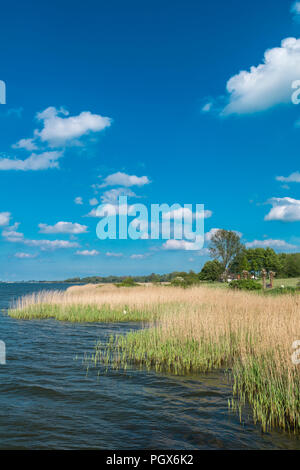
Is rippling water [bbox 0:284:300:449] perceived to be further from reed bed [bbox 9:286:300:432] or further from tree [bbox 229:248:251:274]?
tree [bbox 229:248:251:274]

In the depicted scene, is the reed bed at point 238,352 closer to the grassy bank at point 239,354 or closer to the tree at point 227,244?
the grassy bank at point 239,354

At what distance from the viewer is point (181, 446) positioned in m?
5.18

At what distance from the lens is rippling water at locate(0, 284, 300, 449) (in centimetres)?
532

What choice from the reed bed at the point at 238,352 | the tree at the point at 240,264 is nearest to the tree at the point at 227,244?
the tree at the point at 240,264

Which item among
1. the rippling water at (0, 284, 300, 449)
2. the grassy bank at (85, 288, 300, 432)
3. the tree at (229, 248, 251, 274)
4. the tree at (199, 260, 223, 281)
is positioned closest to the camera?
the rippling water at (0, 284, 300, 449)

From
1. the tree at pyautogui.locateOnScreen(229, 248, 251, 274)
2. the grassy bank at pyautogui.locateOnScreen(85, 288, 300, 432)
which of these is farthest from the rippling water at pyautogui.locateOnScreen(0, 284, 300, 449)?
the tree at pyautogui.locateOnScreen(229, 248, 251, 274)

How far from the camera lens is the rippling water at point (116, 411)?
17.5 feet

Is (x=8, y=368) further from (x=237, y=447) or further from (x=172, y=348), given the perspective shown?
(x=237, y=447)

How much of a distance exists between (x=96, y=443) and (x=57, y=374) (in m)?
4.33

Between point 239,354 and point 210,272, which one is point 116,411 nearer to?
point 239,354

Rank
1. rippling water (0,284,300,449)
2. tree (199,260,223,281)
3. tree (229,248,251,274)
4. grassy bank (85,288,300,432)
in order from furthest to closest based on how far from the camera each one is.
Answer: tree (229,248,251,274) < tree (199,260,223,281) < grassy bank (85,288,300,432) < rippling water (0,284,300,449)

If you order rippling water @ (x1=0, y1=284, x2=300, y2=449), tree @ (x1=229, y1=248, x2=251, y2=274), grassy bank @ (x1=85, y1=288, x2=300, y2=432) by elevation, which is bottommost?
rippling water @ (x1=0, y1=284, x2=300, y2=449)

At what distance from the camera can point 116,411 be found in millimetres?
6582

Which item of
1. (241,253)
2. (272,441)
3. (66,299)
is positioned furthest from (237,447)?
(241,253)
